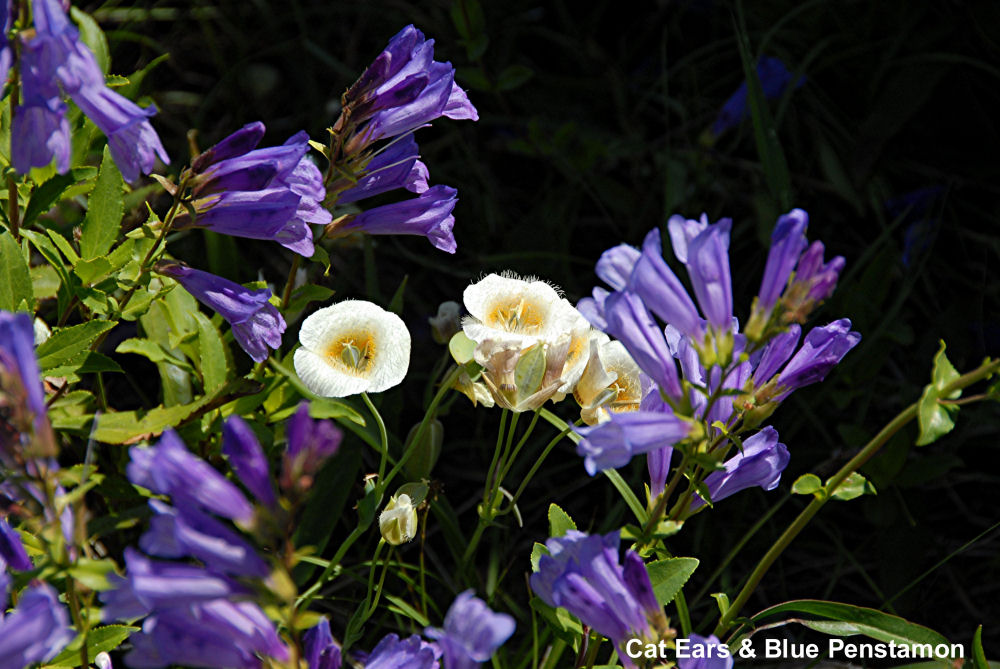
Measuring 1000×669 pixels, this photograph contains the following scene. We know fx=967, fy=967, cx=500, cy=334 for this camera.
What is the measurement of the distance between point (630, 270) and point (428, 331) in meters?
1.55

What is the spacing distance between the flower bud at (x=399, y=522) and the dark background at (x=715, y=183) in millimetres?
650

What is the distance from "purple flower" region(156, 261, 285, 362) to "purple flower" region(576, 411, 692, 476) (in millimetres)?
726

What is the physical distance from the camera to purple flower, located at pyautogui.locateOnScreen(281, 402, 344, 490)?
Answer: 975 millimetres

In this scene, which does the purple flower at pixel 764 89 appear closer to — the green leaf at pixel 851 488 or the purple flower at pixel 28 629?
the green leaf at pixel 851 488

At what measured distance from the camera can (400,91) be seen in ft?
5.41

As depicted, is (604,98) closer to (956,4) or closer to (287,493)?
(956,4)

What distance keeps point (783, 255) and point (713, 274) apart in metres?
0.09

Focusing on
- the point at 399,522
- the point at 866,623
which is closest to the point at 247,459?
the point at 399,522

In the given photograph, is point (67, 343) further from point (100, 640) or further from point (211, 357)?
point (100, 640)

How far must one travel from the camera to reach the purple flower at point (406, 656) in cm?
135

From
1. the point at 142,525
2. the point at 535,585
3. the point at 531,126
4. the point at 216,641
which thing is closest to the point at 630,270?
the point at 535,585

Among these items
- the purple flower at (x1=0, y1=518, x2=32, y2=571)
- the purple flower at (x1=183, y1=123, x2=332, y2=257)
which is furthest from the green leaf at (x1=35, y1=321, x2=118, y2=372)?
the purple flower at (x1=0, y1=518, x2=32, y2=571)

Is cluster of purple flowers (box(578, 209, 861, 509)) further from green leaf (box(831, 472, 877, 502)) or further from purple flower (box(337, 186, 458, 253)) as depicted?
purple flower (box(337, 186, 458, 253))

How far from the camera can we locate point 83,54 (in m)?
1.36
